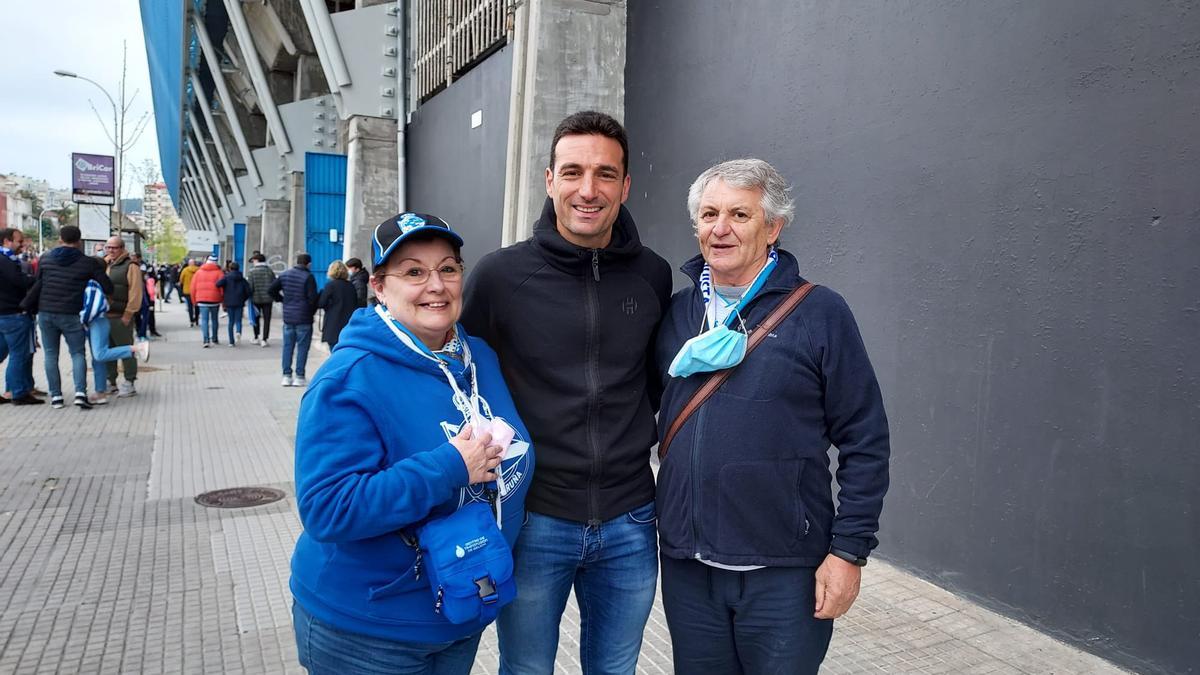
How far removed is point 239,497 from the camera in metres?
5.96

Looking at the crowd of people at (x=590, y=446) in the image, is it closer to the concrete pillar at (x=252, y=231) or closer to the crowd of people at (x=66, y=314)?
the crowd of people at (x=66, y=314)

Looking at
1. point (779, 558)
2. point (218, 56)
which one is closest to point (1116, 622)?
point (779, 558)

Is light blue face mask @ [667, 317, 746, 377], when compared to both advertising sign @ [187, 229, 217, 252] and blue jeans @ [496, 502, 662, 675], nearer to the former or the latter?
blue jeans @ [496, 502, 662, 675]

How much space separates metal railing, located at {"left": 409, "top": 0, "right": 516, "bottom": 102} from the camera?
8.94 metres

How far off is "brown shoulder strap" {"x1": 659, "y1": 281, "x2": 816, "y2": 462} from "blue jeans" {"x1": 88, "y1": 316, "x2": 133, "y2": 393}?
31.5 ft

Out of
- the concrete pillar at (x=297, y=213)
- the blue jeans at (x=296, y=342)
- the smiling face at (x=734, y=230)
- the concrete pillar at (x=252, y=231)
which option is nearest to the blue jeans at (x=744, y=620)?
the smiling face at (x=734, y=230)

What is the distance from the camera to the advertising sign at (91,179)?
20.1 metres

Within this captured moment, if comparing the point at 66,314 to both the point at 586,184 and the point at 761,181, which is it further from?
the point at 761,181

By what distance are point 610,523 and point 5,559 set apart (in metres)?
4.33

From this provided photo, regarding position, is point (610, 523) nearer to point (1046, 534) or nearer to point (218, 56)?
point (1046, 534)

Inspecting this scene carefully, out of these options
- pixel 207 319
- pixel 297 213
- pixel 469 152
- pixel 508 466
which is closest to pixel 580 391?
pixel 508 466

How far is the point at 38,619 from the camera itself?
385 cm

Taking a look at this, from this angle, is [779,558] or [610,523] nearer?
[779,558]

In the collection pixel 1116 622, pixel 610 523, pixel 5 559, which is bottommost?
pixel 5 559
